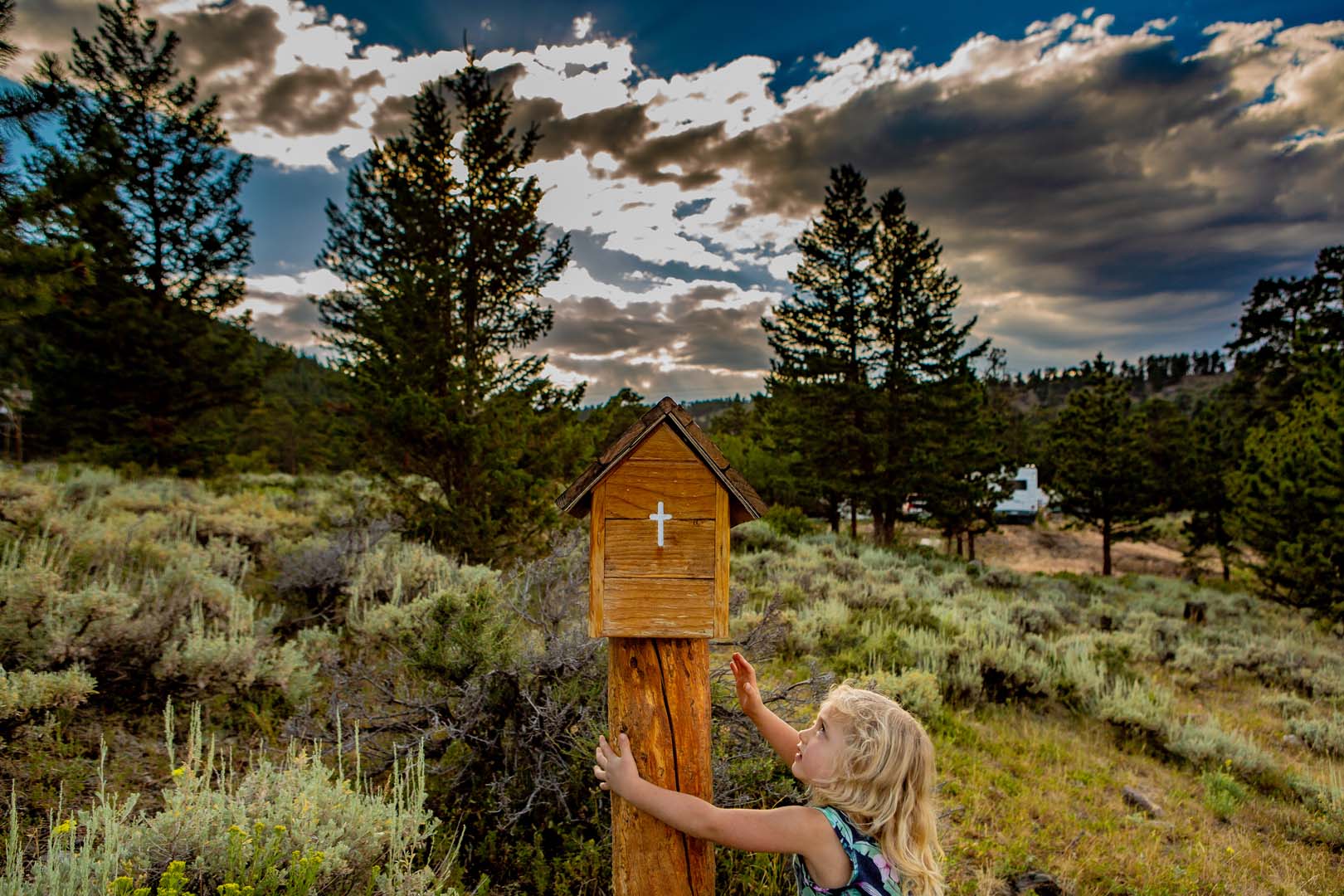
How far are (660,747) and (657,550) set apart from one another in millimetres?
705

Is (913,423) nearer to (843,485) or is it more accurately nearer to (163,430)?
(843,485)

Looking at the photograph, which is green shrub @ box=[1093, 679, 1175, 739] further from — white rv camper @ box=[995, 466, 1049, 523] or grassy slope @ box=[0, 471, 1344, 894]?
white rv camper @ box=[995, 466, 1049, 523]

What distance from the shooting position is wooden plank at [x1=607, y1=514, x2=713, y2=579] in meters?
2.20

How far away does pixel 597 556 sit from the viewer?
2.19 m

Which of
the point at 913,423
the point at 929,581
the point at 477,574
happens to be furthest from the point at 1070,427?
the point at 477,574

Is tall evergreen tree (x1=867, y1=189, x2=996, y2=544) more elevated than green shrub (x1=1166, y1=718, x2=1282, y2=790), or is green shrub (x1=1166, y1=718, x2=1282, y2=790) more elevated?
tall evergreen tree (x1=867, y1=189, x2=996, y2=544)

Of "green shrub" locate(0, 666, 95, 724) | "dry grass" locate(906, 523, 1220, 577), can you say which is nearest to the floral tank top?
"green shrub" locate(0, 666, 95, 724)

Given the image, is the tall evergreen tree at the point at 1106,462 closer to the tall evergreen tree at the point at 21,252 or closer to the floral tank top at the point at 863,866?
the floral tank top at the point at 863,866

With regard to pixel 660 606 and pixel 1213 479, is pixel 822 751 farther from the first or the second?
pixel 1213 479

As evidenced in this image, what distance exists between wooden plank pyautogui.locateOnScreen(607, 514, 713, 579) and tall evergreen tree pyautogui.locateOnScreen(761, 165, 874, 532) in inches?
707

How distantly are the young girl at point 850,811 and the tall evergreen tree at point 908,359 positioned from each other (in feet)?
58.9

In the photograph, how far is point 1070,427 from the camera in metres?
24.2

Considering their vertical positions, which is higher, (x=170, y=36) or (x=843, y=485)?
(x=170, y=36)

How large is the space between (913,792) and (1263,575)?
60.4ft
